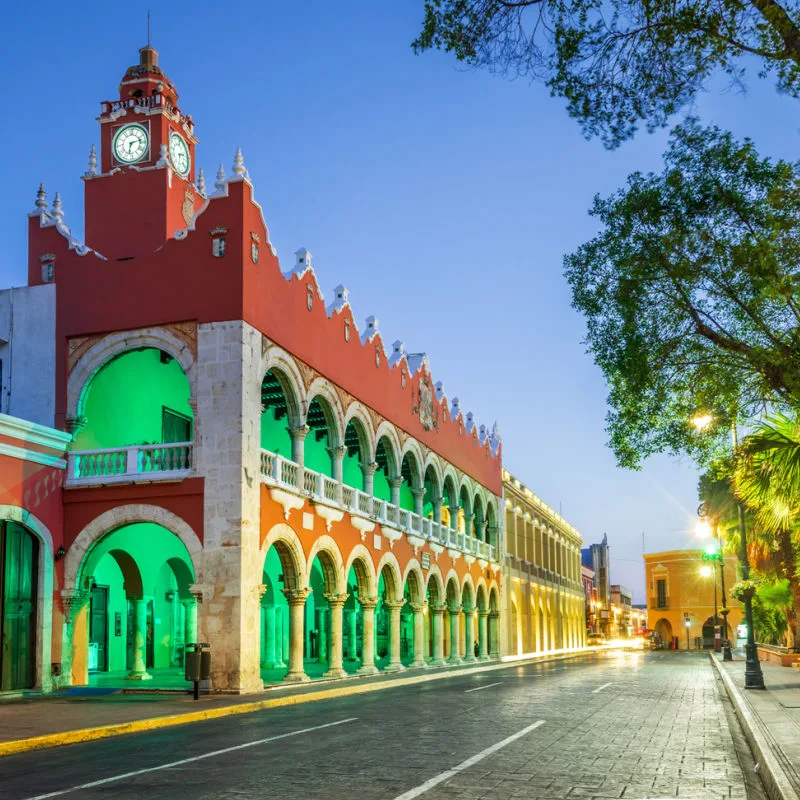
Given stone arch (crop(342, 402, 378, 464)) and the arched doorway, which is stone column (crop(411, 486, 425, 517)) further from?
the arched doorway

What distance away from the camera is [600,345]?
1433cm

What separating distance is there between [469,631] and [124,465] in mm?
24384

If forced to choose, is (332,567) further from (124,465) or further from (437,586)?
(437,586)

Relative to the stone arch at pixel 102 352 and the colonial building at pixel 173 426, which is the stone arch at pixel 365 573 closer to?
the colonial building at pixel 173 426

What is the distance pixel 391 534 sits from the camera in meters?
32.4

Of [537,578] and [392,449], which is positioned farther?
[537,578]

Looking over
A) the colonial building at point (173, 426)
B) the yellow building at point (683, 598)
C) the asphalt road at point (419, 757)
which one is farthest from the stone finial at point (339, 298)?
the yellow building at point (683, 598)

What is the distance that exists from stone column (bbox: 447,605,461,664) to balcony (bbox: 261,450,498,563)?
8.07 feet

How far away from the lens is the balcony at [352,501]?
23.6 m

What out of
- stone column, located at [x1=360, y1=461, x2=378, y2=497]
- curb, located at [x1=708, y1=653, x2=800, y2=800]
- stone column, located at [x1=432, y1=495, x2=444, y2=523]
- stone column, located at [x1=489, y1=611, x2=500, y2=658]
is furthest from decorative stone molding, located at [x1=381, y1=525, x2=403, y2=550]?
curb, located at [x1=708, y1=653, x2=800, y2=800]

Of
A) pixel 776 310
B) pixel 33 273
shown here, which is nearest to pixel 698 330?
pixel 776 310

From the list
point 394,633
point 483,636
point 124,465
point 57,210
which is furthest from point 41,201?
point 483,636

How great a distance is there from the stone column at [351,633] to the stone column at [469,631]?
16.2 feet

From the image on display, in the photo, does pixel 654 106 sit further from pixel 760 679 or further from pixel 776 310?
pixel 760 679
